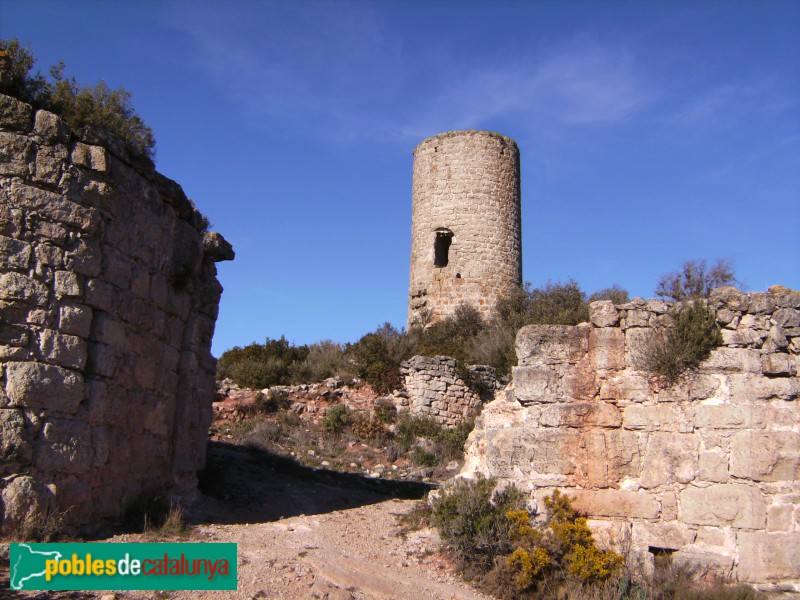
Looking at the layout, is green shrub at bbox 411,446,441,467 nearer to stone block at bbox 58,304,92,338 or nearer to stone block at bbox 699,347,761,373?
stone block at bbox 699,347,761,373

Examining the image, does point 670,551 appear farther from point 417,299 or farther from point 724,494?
point 417,299

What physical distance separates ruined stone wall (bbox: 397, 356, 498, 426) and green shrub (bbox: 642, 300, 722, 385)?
10.1 meters

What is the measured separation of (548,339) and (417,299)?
1634 centimetres

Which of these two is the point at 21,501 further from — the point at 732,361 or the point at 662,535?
the point at 732,361

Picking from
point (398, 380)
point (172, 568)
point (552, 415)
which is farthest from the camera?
point (398, 380)

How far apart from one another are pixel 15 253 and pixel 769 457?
6384mm

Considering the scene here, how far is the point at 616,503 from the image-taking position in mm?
6262

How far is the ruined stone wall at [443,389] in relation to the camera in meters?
16.4

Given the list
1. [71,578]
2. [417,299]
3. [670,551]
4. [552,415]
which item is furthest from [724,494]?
[417,299]

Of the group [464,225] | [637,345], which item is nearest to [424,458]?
[637,345]

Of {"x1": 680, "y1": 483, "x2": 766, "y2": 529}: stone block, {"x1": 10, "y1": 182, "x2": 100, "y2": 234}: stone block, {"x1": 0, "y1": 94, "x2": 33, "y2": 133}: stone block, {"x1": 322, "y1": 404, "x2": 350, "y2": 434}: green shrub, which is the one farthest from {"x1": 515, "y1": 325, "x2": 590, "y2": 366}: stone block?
{"x1": 322, "y1": 404, "x2": 350, "y2": 434}: green shrub

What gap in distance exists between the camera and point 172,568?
17.4 ft

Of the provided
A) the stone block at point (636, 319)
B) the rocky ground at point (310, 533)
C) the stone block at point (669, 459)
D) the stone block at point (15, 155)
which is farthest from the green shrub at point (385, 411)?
the stone block at point (15, 155)

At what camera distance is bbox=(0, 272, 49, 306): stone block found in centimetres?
553
